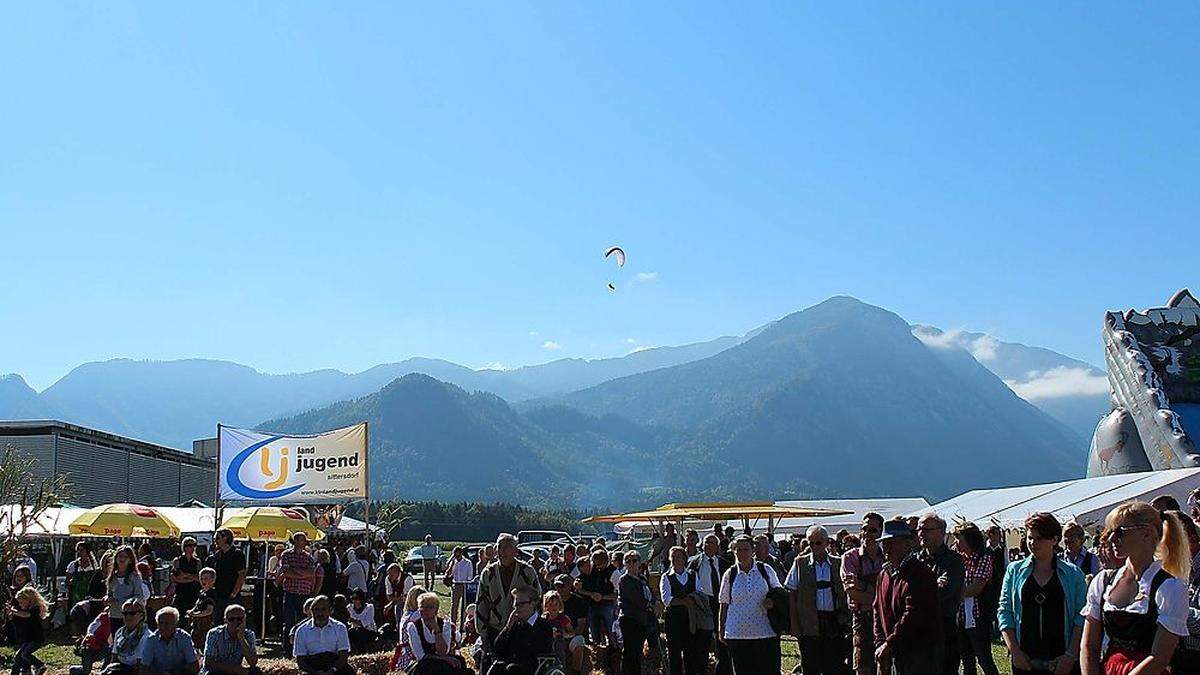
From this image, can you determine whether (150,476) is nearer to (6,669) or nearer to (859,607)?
(6,669)

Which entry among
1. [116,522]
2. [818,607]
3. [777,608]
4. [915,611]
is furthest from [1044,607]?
[116,522]

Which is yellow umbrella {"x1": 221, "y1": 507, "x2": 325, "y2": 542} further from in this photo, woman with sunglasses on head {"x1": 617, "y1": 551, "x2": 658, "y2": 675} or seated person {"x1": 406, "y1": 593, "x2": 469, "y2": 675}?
seated person {"x1": 406, "y1": 593, "x2": 469, "y2": 675}

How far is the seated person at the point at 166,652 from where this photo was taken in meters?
9.87

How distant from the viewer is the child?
485 inches

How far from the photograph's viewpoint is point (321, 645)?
10.0 m

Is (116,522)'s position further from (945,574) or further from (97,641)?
(945,574)

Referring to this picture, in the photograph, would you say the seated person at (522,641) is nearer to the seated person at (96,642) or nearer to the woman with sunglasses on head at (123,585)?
the seated person at (96,642)

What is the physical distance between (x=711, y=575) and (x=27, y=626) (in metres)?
7.55

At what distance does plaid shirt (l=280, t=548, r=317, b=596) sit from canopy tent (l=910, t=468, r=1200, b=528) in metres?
9.77

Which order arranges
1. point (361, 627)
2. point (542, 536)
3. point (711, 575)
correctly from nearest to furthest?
point (711, 575), point (361, 627), point (542, 536)

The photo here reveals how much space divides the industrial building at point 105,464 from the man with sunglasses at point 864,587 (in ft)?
92.6

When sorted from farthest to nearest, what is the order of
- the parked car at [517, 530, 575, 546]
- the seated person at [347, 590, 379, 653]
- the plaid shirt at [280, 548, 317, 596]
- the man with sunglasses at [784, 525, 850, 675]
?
the parked car at [517, 530, 575, 546]
the plaid shirt at [280, 548, 317, 596]
the seated person at [347, 590, 379, 653]
the man with sunglasses at [784, 525, 850, 675]

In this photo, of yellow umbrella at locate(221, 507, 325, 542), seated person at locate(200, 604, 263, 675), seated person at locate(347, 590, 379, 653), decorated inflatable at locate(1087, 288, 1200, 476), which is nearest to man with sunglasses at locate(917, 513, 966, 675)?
seated person at locate(200, 604, 263, 675)

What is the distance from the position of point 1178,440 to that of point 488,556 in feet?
77.0
